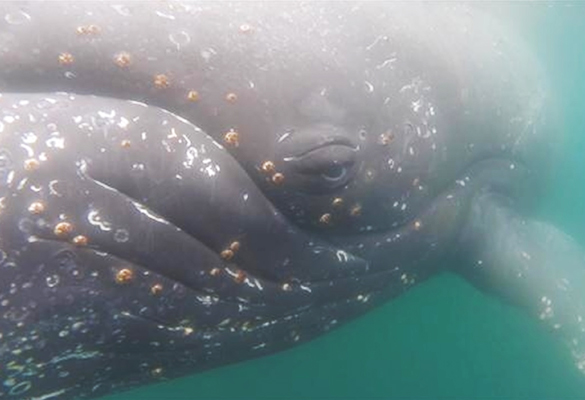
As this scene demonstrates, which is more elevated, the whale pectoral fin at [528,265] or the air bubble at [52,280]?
the whale pectoral fin at [528,265]

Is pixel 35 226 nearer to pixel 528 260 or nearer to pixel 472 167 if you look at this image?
pixel 472 167

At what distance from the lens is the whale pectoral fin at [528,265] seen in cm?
1093

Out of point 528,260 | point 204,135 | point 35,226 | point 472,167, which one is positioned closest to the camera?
point 35,226

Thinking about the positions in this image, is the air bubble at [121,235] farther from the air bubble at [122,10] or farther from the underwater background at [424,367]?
the underwater background at [424,367]

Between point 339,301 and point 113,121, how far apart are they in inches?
140

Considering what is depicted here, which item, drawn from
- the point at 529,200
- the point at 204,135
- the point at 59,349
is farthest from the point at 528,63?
the point at 59,349

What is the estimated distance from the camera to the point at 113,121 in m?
6.33

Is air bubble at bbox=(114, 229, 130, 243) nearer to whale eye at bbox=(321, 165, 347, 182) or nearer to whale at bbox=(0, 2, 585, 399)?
whale at bbox=(0, 2, 585, 399)

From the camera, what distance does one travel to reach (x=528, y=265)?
11.9 metres

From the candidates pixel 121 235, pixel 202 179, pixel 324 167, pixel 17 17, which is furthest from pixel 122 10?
pixel 324 167

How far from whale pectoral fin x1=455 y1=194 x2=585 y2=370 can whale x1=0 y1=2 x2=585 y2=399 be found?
1.72m

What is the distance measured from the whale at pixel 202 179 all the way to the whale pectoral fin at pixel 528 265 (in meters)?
1.72

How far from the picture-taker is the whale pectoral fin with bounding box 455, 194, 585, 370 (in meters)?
10.9

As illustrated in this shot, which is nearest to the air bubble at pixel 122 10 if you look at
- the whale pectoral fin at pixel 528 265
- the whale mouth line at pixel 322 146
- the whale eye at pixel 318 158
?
the whale eye at pixel 318 158
